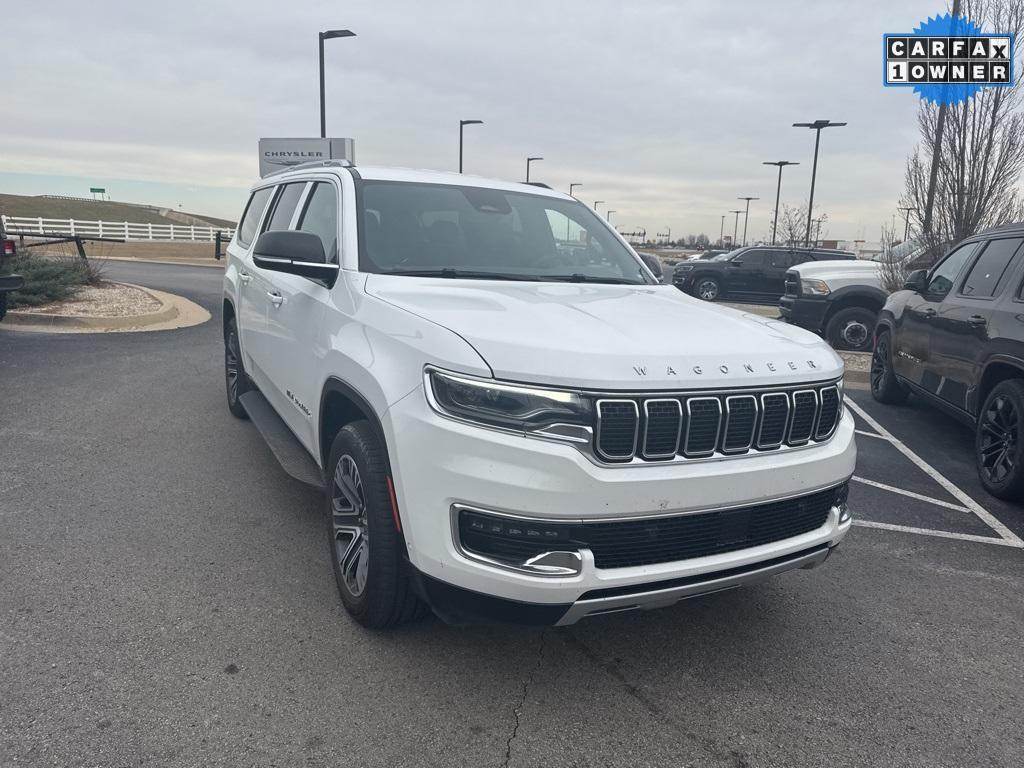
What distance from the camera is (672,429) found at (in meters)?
2.70

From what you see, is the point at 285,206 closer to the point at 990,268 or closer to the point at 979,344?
the point at 979,344

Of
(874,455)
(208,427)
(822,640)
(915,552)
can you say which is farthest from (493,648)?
(874,455)

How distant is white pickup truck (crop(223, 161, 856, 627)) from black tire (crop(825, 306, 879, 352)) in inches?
382

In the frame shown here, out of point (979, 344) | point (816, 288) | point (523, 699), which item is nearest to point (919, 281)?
point (979, 344)

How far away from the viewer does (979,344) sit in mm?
5832

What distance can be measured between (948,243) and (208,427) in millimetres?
11565

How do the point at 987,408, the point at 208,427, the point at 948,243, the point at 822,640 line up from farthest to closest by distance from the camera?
1. the point at 948,243
2. the point at 208,427
3. the point at 987,408
4. the point at 822,640

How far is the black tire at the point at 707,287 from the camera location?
22.2 meters

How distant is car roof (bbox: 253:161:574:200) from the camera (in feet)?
14.3

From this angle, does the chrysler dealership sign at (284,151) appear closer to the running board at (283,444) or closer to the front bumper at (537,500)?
the running board at (283,444)

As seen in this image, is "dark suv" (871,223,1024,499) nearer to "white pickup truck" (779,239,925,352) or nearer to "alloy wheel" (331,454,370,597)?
"alloy wheel" (331,454,370,597)

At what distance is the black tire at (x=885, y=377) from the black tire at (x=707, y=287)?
529 inches

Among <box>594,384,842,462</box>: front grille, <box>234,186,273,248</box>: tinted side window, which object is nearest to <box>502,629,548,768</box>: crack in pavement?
<box>594,384,842,462</box>: front grille

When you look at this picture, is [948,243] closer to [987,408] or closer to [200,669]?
[987,408]
